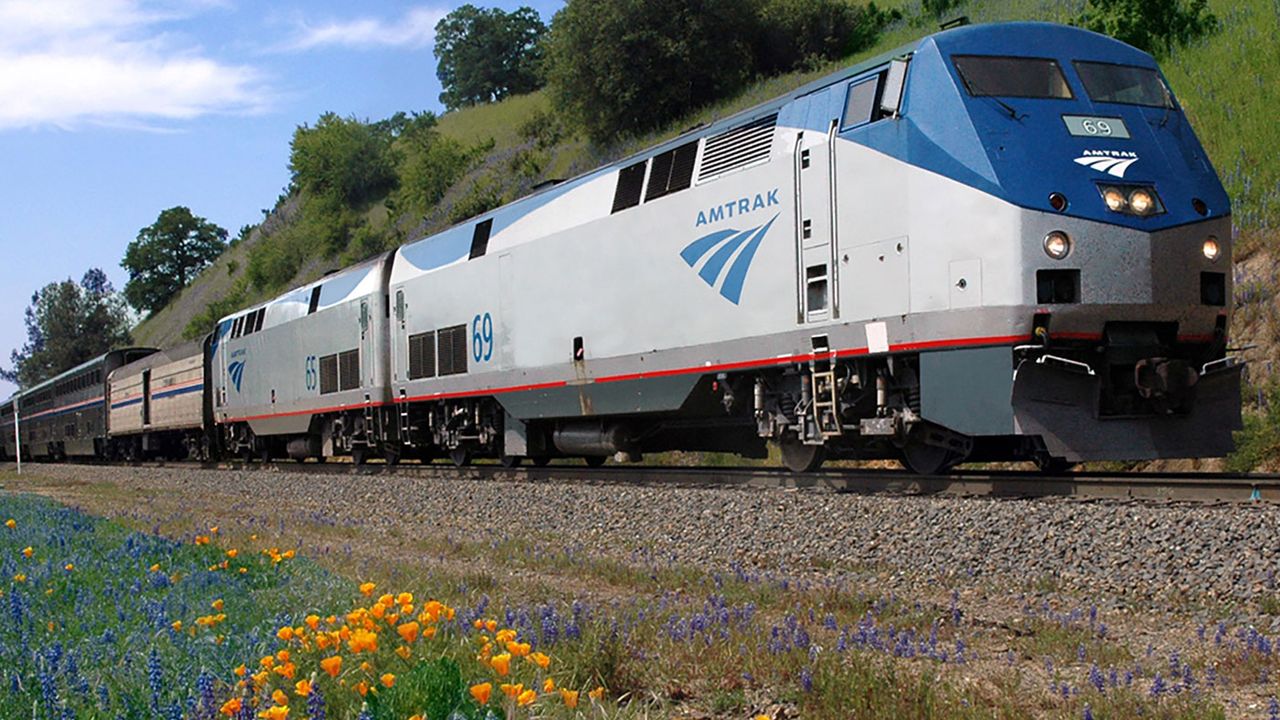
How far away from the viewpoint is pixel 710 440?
14.3 meters

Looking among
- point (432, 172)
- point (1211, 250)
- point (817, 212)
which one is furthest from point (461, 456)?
point (432, 172)

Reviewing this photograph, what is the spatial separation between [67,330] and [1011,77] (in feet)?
362

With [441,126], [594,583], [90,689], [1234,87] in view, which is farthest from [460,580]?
[441,126]

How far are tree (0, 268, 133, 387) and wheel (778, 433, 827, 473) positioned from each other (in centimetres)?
10419

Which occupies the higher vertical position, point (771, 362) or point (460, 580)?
point (771, 362)

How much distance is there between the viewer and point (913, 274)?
31.0ft

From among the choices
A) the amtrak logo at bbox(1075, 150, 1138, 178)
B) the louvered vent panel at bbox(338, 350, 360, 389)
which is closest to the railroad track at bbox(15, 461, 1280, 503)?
the amtrak logo at bbox(1075, 150, 1138, 178)

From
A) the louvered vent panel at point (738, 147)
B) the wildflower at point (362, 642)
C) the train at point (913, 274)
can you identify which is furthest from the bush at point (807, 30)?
the wildflower at point (362, 642)

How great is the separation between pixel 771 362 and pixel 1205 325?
377 centimetres

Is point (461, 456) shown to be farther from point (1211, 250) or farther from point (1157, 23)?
point (1157, 23)

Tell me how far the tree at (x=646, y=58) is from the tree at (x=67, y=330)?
75300mm

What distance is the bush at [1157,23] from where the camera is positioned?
21156mm

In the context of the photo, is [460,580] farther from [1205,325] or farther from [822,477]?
[1205,325]

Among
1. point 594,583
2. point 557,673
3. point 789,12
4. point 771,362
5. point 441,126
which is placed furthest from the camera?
point 441,126
